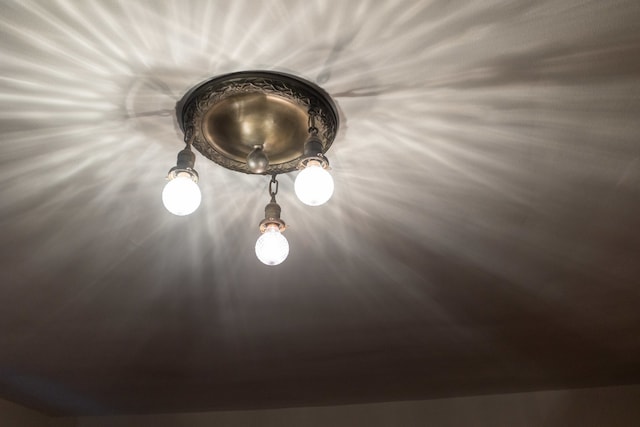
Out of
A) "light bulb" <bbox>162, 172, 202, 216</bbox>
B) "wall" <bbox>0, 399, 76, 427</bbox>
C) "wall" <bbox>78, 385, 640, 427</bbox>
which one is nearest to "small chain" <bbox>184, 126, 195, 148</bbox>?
"light bulb" <bbox>162, 172, 202, 216</bbox>

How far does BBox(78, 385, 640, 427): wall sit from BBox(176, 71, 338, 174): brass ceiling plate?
1.99 metres

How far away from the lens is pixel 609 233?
134cm

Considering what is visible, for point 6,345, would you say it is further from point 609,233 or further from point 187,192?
point 609,233

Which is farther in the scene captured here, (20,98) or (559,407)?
(559,407)

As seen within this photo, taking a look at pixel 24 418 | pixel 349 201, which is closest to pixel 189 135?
pixel 349 201

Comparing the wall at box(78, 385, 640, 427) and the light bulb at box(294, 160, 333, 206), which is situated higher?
the wall at box(78, 385, 640, 427)

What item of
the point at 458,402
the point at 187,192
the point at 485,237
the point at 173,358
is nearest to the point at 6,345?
the point at 173,358

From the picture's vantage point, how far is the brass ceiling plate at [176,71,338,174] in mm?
922

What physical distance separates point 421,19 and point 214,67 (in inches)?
13.2

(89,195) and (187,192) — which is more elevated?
(89,195)

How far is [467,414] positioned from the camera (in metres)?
2.56

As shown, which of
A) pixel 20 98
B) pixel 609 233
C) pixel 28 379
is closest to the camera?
pixel 20 98

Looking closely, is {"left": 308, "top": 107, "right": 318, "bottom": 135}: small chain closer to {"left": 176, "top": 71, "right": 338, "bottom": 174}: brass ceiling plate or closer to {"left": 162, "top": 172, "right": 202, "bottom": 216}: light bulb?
{"left": 176, "top": 71, "right": 338, "bottom": 174}: brass ceiling plate

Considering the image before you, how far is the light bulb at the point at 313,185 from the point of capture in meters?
0.82
